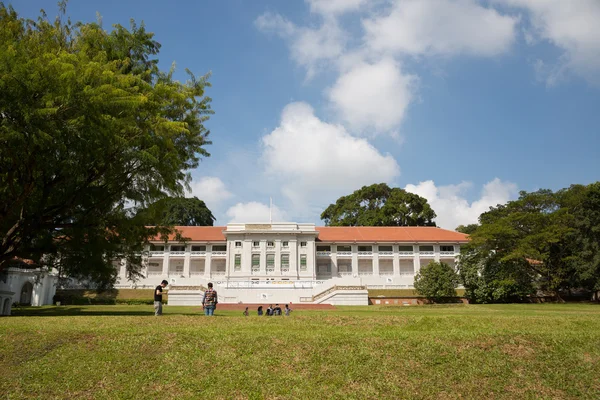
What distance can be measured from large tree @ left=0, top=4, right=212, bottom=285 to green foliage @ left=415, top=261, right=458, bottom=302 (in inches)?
886

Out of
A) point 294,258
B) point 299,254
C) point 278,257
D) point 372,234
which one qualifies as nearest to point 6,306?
point 278,257

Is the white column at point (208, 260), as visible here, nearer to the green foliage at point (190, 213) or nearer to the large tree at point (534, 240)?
the green foliage at point (190, 213)

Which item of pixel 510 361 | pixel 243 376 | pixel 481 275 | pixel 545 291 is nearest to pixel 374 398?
pixel 243 376

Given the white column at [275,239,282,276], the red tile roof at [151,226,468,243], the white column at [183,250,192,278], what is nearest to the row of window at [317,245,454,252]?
the red tile roof at [151,226,468,243]

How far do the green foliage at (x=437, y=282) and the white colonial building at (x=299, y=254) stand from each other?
9889 mm

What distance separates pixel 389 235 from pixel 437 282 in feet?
51.9

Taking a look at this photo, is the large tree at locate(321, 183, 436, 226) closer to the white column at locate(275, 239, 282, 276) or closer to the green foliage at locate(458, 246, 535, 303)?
the white column at locate(275, 239, 282, 276)

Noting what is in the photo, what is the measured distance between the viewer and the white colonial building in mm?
46938

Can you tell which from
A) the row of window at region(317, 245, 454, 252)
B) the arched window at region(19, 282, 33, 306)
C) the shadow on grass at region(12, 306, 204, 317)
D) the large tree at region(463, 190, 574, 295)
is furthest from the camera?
the row of window at region(317, 245, 454, 252)

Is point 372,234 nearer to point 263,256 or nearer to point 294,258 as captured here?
point 294,258

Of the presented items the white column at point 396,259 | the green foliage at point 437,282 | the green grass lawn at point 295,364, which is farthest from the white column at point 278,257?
the green grass lawn at point 295,364

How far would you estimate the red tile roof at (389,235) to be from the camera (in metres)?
48.5

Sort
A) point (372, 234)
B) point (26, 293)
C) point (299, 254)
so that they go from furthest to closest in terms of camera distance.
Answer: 1. point (372, 234)
2. point (299, 254)
3. point (26, 293)

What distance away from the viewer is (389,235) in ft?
164
